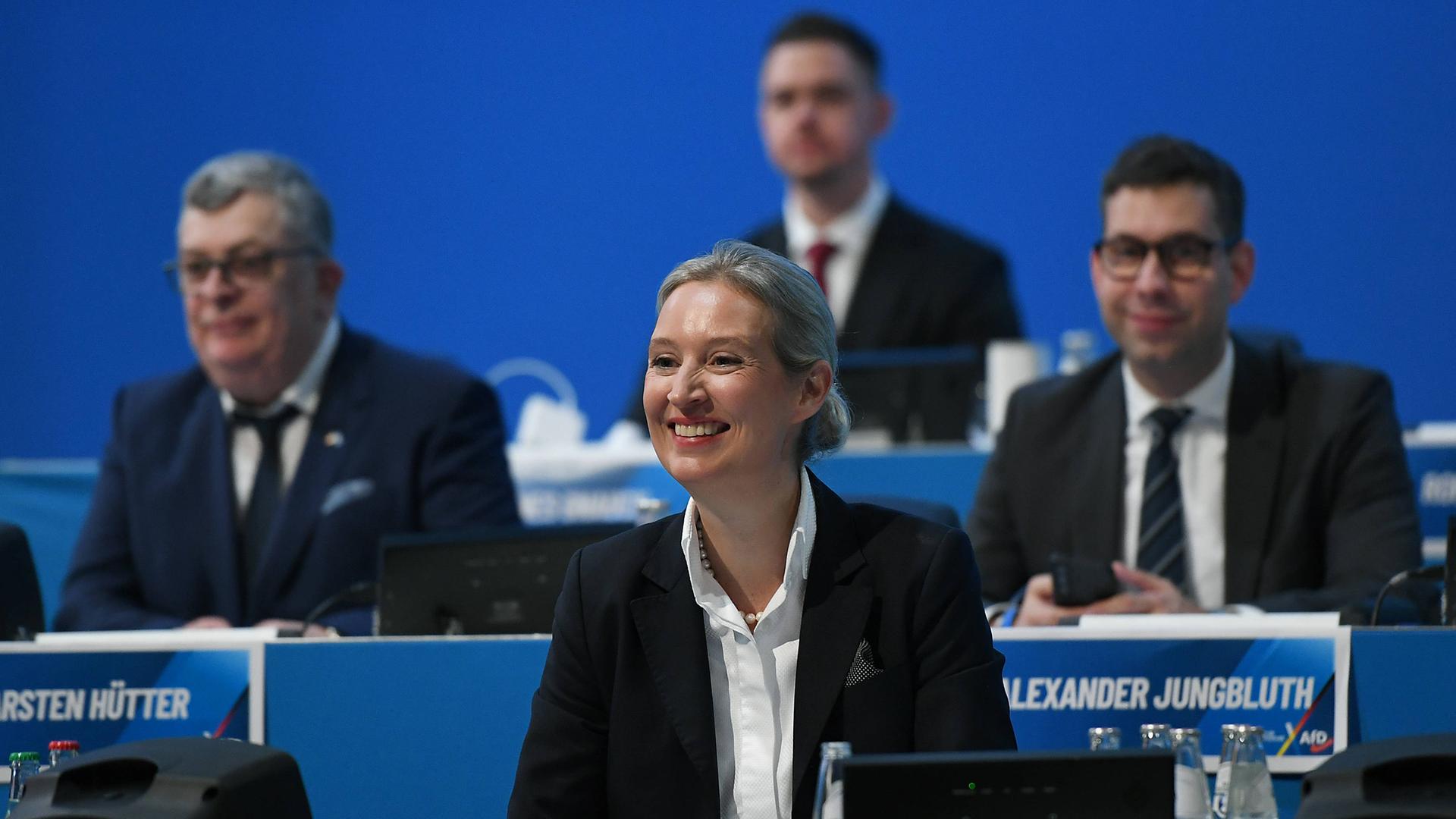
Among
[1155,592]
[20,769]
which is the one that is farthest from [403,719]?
[1155,592]

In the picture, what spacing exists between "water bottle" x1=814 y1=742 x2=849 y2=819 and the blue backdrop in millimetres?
5024

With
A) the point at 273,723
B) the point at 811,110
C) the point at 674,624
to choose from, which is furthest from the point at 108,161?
the point at 674,624

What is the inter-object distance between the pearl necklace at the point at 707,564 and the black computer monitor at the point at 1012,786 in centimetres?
55

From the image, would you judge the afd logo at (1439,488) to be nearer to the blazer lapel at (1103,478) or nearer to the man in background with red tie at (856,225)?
the blazer lapel at (1103,478)

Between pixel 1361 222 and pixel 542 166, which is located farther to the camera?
pixel 542 166

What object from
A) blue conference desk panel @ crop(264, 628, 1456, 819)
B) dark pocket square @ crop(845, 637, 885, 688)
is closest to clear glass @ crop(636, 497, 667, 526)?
blue conference desk panel @ crop(264, 628, 1456, 819)

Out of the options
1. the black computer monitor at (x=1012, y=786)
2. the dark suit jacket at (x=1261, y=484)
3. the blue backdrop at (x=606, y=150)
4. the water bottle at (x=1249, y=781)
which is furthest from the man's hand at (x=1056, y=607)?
the blue backdrop at (x=606, y=150)

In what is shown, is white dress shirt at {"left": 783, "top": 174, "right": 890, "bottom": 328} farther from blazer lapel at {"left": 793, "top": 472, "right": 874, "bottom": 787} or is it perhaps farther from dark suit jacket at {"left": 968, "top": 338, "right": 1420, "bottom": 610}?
blazer lapel at {"left": 793, "top": 472, "right": 874, "bottom": 787}

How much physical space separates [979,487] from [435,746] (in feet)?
4.77

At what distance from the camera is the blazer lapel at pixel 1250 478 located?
3445mm

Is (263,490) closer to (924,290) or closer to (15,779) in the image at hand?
(15,779)

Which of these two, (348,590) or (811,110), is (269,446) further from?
(811,110)

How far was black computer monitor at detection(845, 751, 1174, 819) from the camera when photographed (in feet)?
5.73

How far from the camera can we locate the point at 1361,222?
6.60 meters
